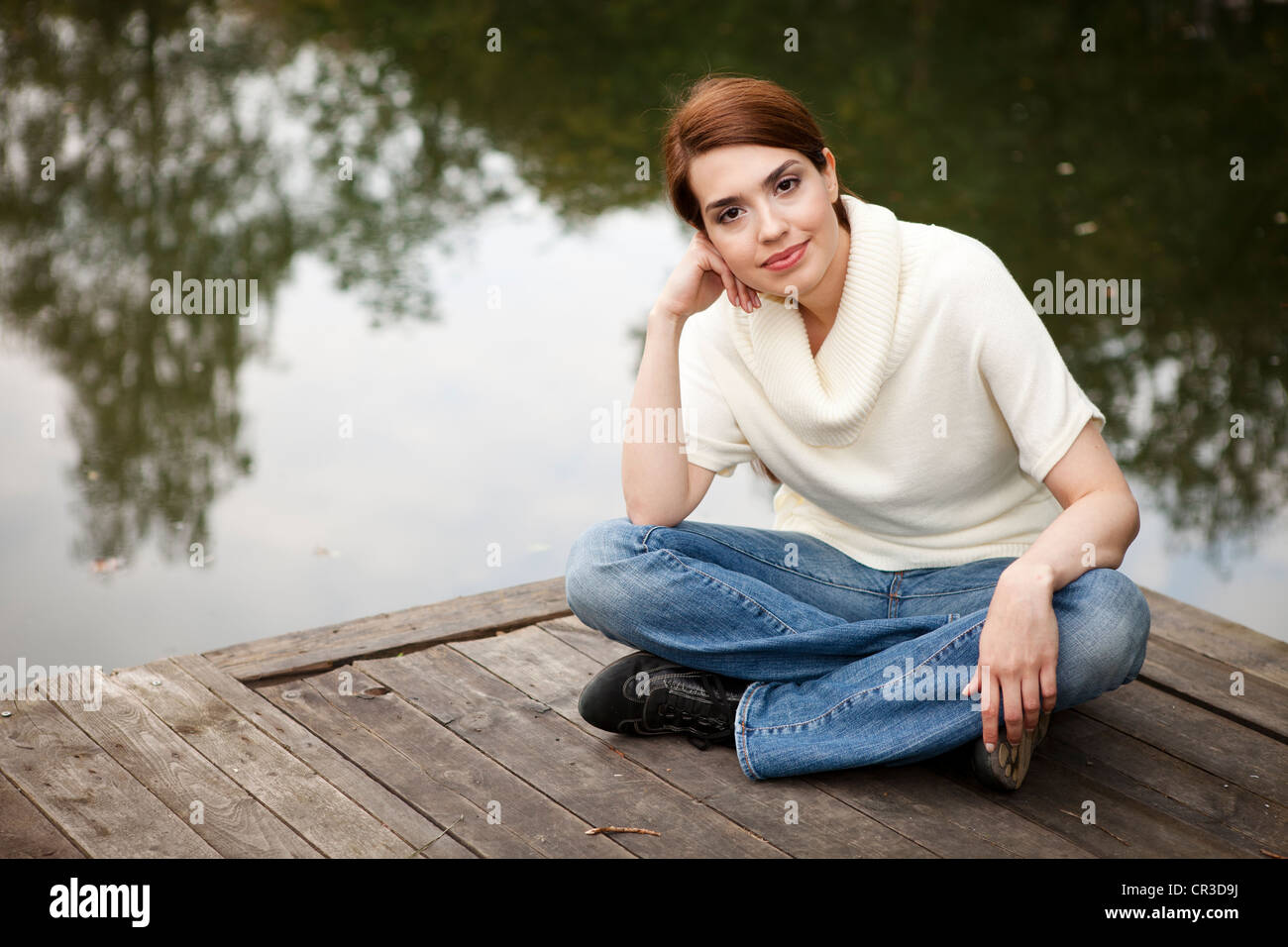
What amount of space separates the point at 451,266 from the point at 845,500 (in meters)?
3.80

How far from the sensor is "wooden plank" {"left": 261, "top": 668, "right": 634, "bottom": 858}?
6.21 feet

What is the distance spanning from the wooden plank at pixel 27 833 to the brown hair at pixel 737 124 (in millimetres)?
1346

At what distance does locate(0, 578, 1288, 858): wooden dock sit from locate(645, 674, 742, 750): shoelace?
0.12 ft

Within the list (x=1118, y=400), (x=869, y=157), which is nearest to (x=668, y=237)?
(x=869, y=157)

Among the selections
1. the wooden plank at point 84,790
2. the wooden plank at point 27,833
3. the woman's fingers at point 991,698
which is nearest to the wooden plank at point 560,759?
the woman's fingers at point 991,698

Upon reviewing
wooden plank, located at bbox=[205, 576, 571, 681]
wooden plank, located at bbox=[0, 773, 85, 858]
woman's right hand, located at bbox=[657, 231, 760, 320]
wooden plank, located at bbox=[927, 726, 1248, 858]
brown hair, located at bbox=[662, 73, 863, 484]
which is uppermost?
brown hair, located at bbox=[662, 73, 863, 484]

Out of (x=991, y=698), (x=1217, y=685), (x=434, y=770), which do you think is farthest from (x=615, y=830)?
(x=1217, y=685)

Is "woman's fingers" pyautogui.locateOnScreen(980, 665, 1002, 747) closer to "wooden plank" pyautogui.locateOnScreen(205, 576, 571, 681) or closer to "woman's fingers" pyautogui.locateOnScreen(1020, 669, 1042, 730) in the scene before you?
"woman's fingers" pyautogui.locateOnScreen(1020, 669, 1042, 730)

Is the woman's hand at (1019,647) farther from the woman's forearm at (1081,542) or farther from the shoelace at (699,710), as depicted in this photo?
the shoelace at (699,710)

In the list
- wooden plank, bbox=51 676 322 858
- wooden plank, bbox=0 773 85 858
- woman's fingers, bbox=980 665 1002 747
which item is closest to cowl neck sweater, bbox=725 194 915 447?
woman's fingers, bbox=980 665 1002 747

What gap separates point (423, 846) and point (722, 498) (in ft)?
6.75

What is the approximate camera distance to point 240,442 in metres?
4.05

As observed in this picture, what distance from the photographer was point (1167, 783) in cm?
208

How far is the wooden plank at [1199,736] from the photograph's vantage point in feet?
6.89
